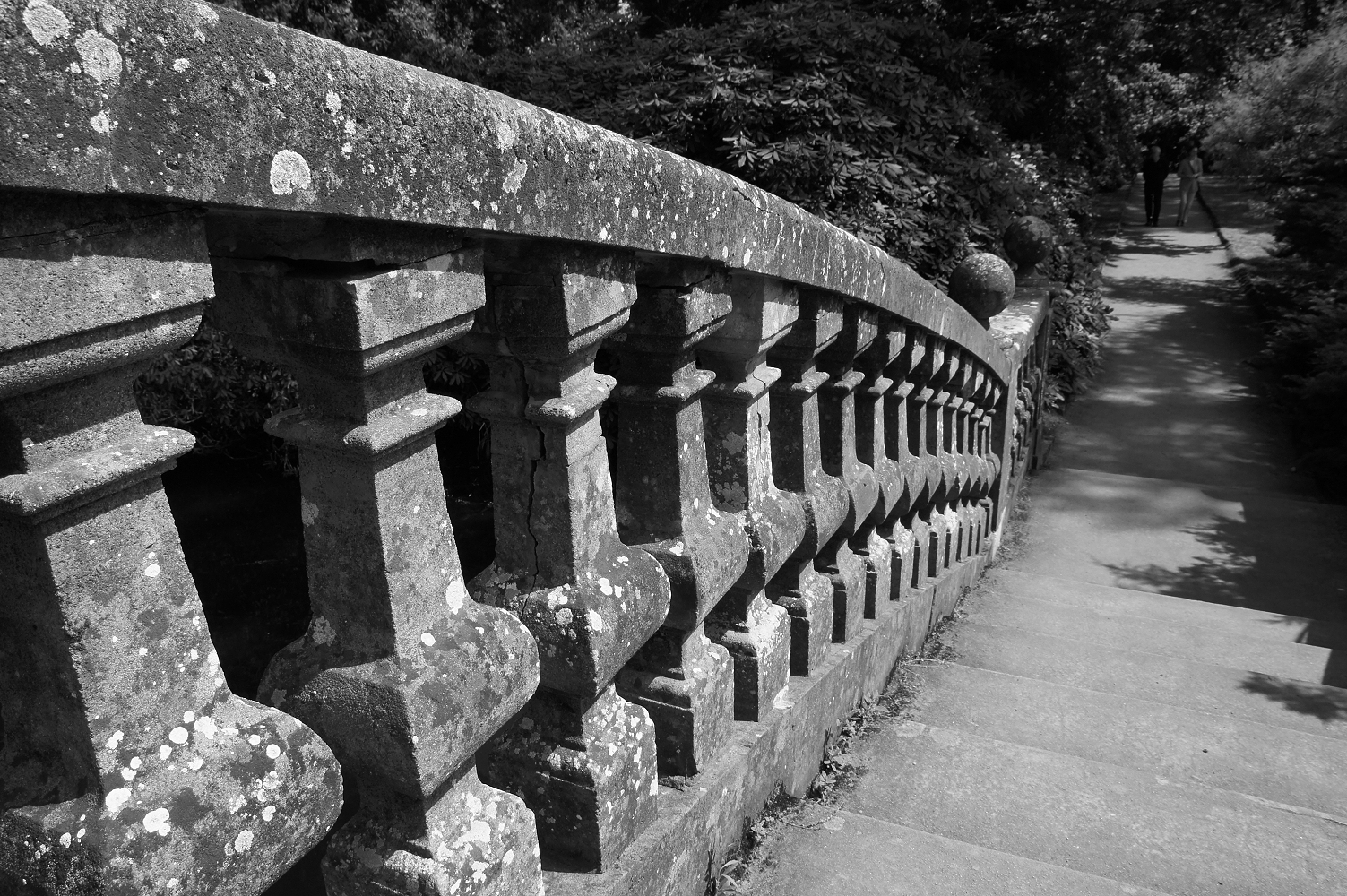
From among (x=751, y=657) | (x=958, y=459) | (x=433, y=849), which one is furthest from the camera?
(x=958, y=459)

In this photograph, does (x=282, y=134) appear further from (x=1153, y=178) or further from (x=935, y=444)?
(x=1153, y=178)

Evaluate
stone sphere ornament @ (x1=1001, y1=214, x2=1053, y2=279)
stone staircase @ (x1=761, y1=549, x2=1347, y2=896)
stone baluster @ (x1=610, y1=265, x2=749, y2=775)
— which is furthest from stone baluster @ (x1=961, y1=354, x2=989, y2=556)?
stone baluster @ (x1=610, y1=265, x2=749, y2=775)

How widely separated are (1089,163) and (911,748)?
44.6ft

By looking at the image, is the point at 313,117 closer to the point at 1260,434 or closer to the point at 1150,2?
the point at 1260,434

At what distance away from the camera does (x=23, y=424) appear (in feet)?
2.93

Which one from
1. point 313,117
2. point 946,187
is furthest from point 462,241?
point 946,187

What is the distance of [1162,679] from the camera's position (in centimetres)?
429

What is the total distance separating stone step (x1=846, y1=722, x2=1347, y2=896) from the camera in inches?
98.8

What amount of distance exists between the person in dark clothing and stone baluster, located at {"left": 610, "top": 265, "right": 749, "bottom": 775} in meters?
21.2

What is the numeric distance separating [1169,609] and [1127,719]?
2303mm

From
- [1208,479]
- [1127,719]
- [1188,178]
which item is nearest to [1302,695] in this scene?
[1127,719]

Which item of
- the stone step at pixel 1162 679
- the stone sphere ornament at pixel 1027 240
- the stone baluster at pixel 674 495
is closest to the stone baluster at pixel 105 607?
the stone baluster at pixel 674 495

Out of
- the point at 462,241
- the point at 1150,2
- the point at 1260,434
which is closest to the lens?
the point at 462,241

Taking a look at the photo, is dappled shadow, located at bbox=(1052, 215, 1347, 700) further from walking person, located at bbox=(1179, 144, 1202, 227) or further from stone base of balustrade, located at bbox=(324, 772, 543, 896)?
walking person, located at bbox=(1179, 144, 1202, 227)
